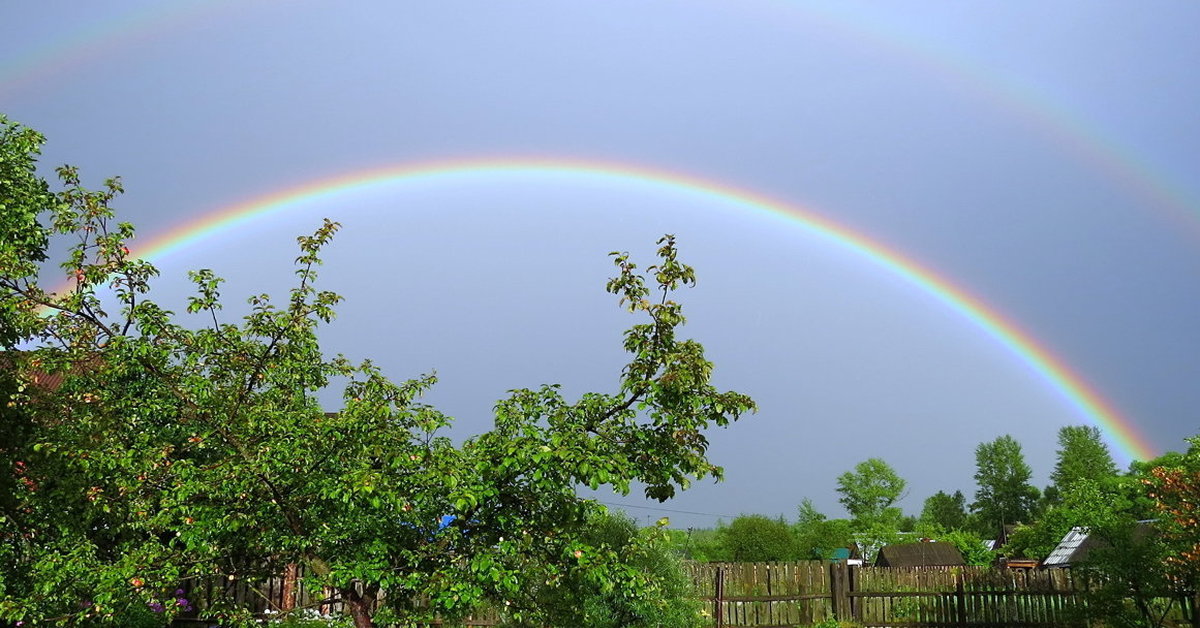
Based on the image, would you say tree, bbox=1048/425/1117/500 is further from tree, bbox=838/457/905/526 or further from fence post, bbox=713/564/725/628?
fence post, bbox=713/564/725/628

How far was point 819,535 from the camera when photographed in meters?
66.2

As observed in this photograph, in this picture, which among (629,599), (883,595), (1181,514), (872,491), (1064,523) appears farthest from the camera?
(872,491)

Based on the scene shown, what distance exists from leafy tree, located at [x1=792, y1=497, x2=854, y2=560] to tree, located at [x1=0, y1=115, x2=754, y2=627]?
160ft

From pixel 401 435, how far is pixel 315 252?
2.46m

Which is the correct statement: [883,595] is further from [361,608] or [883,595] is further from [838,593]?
[361,608]

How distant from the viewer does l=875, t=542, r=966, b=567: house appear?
58.8 m

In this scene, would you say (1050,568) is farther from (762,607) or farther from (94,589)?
(94,589)

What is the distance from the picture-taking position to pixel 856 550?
6912cm

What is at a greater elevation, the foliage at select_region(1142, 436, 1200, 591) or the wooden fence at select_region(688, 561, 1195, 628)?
the foliage at select_region(1142, 436, 1200, 591)

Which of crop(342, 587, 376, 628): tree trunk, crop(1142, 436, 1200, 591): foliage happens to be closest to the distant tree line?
crop(1142, 436, 1200, 591): foliage

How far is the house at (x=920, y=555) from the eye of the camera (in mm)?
58812

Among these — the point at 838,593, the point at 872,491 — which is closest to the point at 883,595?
the point at 838,593

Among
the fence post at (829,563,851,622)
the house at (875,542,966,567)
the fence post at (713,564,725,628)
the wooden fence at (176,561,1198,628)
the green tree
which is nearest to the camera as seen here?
the fence post at (713,564,725,628)

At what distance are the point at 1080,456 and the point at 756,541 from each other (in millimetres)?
62360
